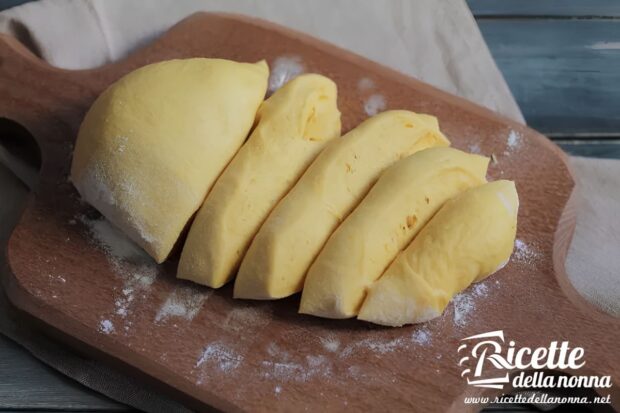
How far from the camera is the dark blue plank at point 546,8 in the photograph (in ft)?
7.26

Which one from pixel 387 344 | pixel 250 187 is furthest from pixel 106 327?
pixel 387 344

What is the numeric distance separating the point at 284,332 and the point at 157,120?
1.65 feet

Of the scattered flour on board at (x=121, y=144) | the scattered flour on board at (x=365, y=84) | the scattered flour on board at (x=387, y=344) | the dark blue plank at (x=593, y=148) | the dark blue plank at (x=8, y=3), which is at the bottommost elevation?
the scattered flour on board at (x=387, y=344)

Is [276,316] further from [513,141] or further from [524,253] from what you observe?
[513,141]

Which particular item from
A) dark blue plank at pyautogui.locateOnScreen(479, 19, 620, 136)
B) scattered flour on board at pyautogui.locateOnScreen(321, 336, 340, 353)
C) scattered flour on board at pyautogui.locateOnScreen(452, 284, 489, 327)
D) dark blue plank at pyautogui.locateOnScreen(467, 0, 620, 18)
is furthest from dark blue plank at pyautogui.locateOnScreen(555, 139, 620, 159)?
scattered flour on board at pyautogui.locateOnScreen(321, 336, 340, 353)

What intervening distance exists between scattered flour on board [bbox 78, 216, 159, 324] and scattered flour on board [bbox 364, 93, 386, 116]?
0.65 m

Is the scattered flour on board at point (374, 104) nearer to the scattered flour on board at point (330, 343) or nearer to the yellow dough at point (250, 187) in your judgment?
the yellow dough at point (250, 187)

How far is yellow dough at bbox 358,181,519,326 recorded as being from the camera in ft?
4.66

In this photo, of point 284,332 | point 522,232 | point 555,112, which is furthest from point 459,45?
point 284,332

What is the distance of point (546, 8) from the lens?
2219 mm

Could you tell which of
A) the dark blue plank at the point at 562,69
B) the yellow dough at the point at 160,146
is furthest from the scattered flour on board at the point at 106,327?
the dark blue plank at the point at 562,69

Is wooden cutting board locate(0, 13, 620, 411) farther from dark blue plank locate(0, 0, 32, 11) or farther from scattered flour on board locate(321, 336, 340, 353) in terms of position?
dark blue plank locate(0, 0, 32, 11)

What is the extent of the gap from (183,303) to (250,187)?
0.28m

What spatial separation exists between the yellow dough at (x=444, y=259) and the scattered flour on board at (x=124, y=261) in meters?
0.47
